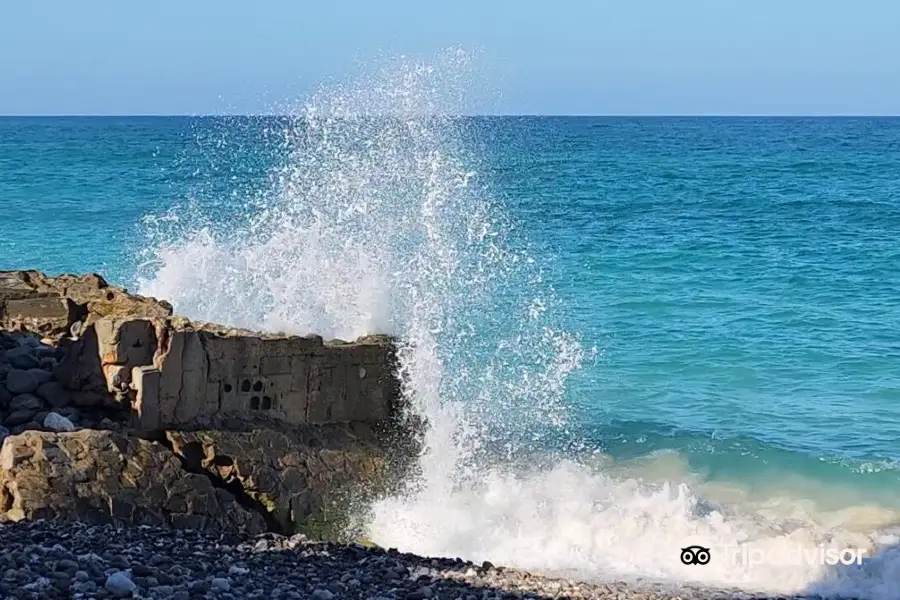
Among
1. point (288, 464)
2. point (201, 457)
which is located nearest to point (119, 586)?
point (201, 457)

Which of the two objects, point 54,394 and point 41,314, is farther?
point 41,314

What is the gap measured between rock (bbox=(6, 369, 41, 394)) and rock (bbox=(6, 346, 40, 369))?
13 cm

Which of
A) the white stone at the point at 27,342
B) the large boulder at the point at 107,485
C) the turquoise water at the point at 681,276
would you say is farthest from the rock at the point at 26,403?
the turquoise water at the point at 681,276

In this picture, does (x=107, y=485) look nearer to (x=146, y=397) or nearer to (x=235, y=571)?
(x=146, y=397)

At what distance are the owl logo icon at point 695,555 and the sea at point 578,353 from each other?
0.10 ft

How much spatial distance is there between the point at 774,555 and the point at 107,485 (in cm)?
504

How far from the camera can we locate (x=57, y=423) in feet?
A: 30.5

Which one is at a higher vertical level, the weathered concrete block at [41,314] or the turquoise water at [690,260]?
the turquoise water at [690,260]

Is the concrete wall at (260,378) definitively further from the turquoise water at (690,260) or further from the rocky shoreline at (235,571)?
the turquoise water at (690,260)

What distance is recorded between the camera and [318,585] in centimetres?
751

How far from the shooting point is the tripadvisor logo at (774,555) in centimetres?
990

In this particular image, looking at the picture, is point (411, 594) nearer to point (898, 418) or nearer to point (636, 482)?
point (636, 482)

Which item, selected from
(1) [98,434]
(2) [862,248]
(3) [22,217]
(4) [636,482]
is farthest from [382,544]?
(3) [22,217]

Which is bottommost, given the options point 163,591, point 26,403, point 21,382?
point 163,591
